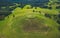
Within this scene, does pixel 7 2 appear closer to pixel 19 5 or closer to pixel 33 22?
pixel 19 5

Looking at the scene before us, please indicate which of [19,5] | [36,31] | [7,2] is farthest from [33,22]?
[7,2]

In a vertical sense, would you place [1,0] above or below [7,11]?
above

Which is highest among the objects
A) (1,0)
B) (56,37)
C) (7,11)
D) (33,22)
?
(1,0)

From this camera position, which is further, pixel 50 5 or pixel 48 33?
pixel 50 5

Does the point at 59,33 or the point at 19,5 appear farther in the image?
the point at 19,5

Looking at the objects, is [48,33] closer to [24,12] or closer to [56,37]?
[56,37]

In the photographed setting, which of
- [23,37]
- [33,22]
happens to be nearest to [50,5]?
Result: [33,22]
